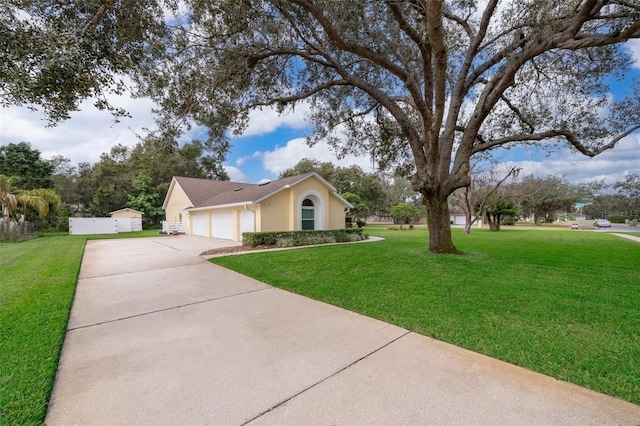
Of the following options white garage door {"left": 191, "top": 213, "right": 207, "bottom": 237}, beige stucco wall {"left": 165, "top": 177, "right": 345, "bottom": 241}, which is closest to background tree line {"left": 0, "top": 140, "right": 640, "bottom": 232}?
beige stucco wall {"left": 165, "top": 177, "right": 345, "bottom": 241}

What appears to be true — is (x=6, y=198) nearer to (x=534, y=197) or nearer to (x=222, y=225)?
(x=222, y=225)

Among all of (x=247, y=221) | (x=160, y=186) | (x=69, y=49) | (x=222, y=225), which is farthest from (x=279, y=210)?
(x=160, y=186)

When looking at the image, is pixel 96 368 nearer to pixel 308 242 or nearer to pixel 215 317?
pixel 215 317

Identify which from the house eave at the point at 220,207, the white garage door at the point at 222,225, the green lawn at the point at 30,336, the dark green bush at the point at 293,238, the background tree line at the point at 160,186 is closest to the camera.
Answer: the green lawn at the point at 30,336

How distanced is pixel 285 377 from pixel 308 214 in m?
14.2

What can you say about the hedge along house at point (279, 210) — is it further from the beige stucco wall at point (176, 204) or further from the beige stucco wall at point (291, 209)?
the beige stucco wall at point (176, 204)

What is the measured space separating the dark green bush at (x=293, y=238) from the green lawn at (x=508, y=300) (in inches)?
148

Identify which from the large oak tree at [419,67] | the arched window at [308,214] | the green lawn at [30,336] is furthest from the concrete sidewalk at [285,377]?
→ the arched window at [308,214]

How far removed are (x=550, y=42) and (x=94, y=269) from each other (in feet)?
44.6

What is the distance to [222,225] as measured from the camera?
1844 centimetres

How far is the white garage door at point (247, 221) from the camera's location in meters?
15.2

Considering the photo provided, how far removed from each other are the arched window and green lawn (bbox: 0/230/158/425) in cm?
1081

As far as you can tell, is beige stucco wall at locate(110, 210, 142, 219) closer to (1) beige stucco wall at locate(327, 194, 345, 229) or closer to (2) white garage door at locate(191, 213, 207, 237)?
(2) white garage door at locate(191, 213, 207, 237)

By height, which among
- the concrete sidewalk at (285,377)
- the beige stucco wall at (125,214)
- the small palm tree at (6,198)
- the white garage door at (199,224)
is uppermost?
the small palm tree at (6,198)
